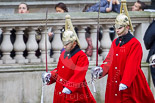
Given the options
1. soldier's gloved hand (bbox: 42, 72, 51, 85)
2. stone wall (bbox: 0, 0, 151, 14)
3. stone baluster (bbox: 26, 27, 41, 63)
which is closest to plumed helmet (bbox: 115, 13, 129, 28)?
soldier's gloved hand (bbox: 42, 72, 51, 85)

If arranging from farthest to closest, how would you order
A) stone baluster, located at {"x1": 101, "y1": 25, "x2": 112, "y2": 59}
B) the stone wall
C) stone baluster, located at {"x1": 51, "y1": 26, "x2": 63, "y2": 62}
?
the stone wall
stone baluster, located at {"x1": 101, "y1": 25, "x2": 112, "y2": 59}
stone baluster, located at {"x1": 51, "y1": 26, "x2": 63, "y2": 62}

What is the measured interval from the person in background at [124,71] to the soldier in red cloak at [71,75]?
0.24 meters

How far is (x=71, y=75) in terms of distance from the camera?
1026 centimetres

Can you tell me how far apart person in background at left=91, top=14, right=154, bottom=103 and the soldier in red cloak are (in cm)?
24

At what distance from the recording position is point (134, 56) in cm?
1016

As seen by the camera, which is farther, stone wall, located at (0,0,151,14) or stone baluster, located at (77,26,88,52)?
stone wall, located at (0,0,151,14)

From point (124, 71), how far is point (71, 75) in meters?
0.82

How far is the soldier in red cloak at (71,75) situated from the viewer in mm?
10070

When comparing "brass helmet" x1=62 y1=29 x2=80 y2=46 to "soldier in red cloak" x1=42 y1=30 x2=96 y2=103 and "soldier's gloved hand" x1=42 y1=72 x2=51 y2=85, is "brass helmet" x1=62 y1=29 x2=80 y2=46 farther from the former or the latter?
"soldier's gloved hand" x1=42 y1=72 x2=51 y2=85

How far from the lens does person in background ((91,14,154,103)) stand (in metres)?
10.1

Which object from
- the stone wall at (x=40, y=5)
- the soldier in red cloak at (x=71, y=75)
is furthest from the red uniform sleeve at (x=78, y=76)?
the stone wall at (x=40, y=5)

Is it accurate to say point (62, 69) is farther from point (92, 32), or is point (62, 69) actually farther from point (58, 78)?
point (92, 32)

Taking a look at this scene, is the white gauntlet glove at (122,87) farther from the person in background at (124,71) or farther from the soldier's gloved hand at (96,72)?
the soldier's gloved hand at (96,72)

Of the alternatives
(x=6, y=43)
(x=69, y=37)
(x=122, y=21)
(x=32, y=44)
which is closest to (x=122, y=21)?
(x=122, y=21)
